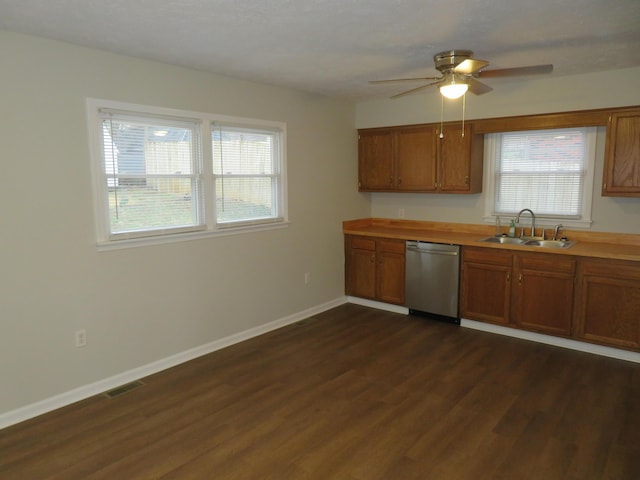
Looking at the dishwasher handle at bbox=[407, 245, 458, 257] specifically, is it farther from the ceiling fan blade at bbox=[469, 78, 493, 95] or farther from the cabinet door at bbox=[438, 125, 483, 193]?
the ceiling fan blade at bbox=[469, 78, 493, 95]

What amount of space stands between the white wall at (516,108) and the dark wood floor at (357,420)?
1394 millimetres

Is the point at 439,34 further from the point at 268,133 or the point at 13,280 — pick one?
the point at 13,280

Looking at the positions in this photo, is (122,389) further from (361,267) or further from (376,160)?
(376,160)

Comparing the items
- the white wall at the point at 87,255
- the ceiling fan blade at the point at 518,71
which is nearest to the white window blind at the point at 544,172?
the ceiling fan blade at the point at 518,71

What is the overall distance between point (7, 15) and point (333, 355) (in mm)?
3247

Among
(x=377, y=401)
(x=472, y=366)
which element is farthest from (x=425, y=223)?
(x=377, y=401)

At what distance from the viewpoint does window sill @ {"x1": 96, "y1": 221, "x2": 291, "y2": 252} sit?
330cm

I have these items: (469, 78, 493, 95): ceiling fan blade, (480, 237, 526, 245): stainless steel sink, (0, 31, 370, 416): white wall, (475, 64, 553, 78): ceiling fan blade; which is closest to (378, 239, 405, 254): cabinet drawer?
(480, 237, 526, 245): stainless steel sink

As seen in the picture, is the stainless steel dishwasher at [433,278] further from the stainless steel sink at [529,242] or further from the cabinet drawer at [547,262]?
the cabinet drawer at [547,262]

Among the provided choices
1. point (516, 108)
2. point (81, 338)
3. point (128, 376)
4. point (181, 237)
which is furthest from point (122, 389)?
point (516, 108)

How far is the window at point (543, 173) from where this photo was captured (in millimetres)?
4309

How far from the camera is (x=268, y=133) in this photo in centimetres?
445

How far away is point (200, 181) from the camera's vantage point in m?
3.87

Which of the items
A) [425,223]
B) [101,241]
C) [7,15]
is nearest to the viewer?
[7,15]
